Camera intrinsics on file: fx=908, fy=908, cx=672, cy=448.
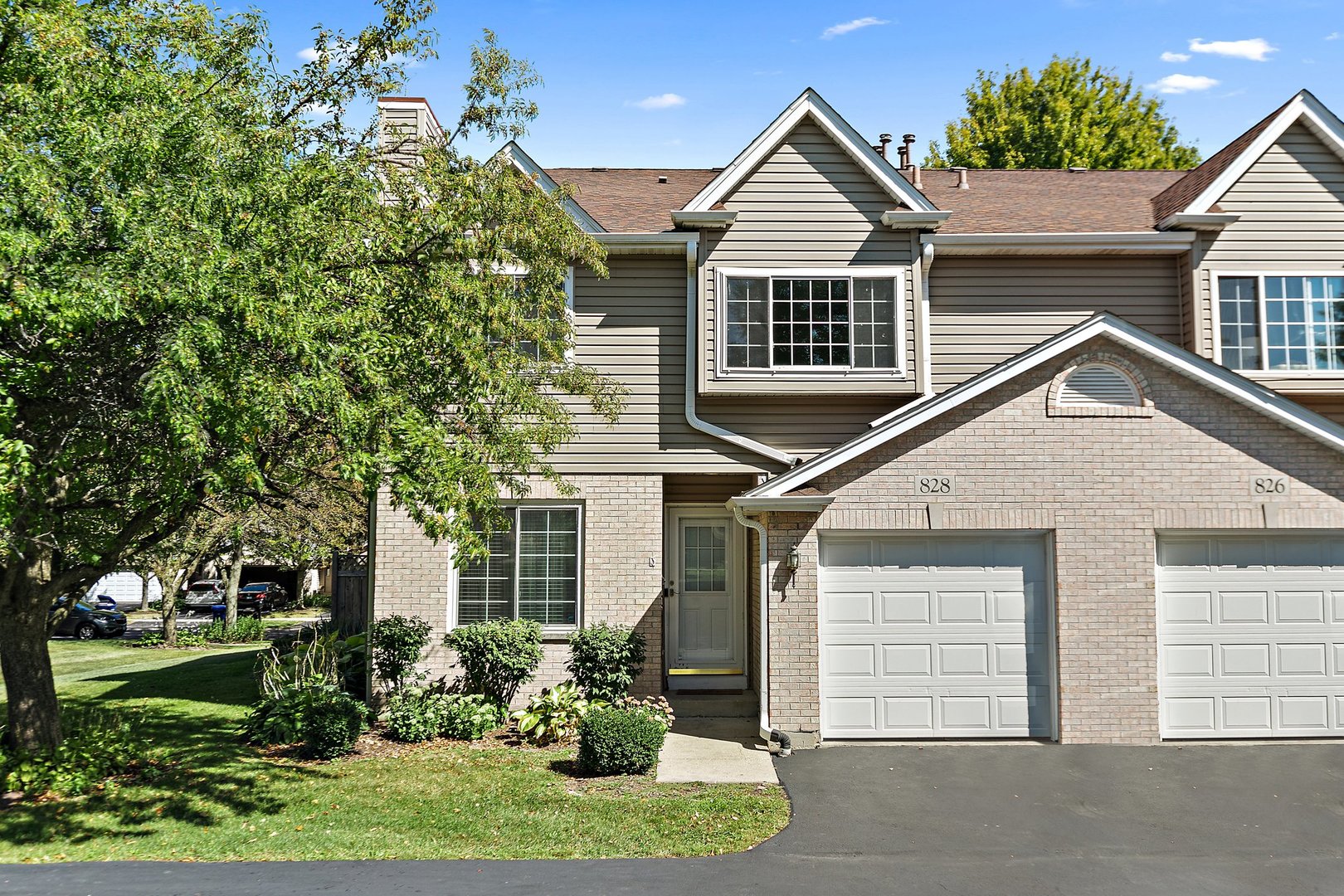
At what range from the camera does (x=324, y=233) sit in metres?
8.82

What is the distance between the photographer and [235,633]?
26.7m

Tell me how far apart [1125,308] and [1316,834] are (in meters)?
8.34

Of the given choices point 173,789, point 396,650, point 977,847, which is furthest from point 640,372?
point 977,847

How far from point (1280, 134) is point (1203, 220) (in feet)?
6.53

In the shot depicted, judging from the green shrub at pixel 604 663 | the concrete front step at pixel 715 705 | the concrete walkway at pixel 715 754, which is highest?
the green shrub at pixel 604 663

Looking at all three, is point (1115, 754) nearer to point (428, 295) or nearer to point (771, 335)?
point (771, 335)

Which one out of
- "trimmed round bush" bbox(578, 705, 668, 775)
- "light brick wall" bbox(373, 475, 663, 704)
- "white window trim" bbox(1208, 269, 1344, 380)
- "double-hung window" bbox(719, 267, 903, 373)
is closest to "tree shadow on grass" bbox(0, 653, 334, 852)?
"light brick wall" bbox(373, 475, 663, 704)

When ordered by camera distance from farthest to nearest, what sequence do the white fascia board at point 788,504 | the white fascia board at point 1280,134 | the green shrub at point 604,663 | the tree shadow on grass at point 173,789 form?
the white fascia board at point 1280,134, the green shrub at point 604,663, the white fascia board at point 788,504, the tree shadow on grass at point 173,789

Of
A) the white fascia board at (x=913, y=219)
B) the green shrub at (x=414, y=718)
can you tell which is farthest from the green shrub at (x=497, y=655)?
the white fascia board at (x=913, y=219)

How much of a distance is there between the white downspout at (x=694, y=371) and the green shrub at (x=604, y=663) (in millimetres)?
3282

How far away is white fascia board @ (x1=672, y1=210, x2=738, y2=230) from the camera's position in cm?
1363

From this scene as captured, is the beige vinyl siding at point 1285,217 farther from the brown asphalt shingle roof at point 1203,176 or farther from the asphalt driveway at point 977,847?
the asphalt driveway at point 977,847

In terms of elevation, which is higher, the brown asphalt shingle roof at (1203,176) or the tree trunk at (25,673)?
the brown asphalt shingle roof at (1203,176)

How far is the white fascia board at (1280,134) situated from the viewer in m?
14.0
